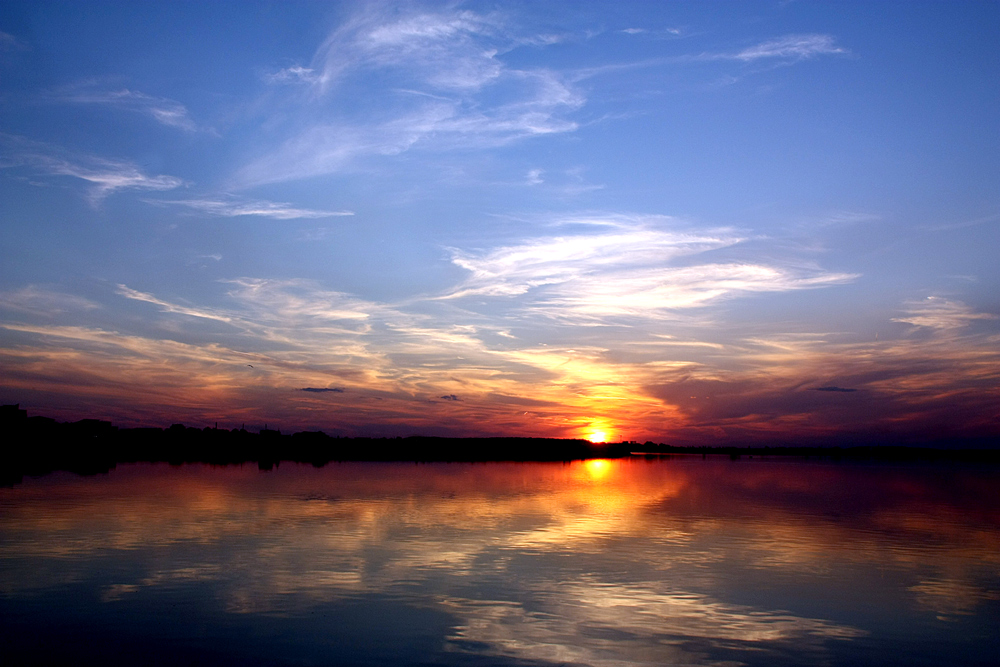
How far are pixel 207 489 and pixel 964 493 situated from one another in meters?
65.2

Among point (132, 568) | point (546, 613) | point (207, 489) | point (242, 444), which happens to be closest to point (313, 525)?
point (132, 568)

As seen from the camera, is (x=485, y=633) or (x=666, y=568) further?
(x=666, y=568)

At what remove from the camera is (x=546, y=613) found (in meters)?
18.3

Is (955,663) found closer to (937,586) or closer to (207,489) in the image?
(937,586)

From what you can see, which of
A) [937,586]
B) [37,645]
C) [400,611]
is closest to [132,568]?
[37,645]

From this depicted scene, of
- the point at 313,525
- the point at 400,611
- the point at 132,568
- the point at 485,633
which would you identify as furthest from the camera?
the point at 313,525

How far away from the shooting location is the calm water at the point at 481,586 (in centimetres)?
1552

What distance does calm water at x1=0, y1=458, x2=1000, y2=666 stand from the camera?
611 inches

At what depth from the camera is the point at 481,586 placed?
834 inches

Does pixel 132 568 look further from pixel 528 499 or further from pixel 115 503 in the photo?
pixel 528 499

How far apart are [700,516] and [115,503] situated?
110ft

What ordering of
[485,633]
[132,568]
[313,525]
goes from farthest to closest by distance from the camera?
[313,525] → [132,568] → [485,633]

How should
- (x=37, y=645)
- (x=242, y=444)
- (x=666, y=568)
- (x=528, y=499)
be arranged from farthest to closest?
(x=242, y=444) → (x=528, y=499) → (x=666, y=568) → (x=37, y=645)

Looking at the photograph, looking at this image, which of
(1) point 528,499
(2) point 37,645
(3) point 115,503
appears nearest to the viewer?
(2) point 37,645
